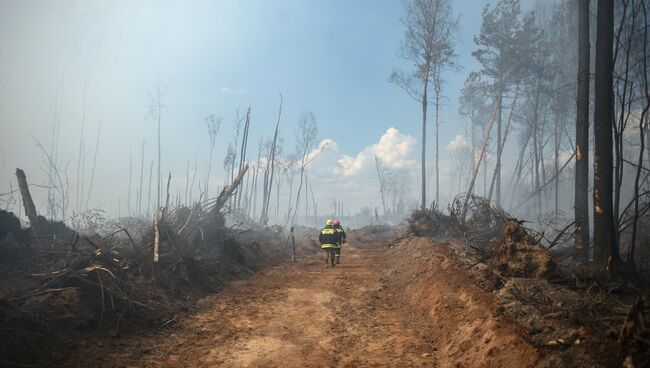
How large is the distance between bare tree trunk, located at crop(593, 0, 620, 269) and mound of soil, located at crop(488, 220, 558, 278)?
1.54m

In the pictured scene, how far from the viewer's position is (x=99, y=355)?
481cm

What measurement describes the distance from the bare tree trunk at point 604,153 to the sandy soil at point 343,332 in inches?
108

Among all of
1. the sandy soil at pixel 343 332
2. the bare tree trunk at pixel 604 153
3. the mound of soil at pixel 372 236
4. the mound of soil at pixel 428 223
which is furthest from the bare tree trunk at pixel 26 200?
the mound of soil at pixel 372 236

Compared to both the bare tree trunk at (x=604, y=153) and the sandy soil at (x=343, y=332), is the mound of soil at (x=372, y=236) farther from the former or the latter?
the bare tree trunk at (x=604, y=153)

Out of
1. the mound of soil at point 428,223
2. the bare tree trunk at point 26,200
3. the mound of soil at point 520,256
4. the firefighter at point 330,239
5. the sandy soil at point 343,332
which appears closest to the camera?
the sandy soil at point 343,332

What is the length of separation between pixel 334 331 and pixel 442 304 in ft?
6.71

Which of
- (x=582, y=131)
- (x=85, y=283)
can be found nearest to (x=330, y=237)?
(x=85, y=283)

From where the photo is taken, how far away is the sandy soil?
15.0ft

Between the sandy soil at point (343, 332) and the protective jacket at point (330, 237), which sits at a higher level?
the protective jacket at point (330, 237)

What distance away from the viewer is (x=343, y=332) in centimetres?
596

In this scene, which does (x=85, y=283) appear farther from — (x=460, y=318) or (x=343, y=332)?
(x=460, y=318)

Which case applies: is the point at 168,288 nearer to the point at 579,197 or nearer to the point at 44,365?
the point at 44,365

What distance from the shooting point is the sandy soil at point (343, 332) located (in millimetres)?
4562

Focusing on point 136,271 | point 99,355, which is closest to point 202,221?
point 136,271
